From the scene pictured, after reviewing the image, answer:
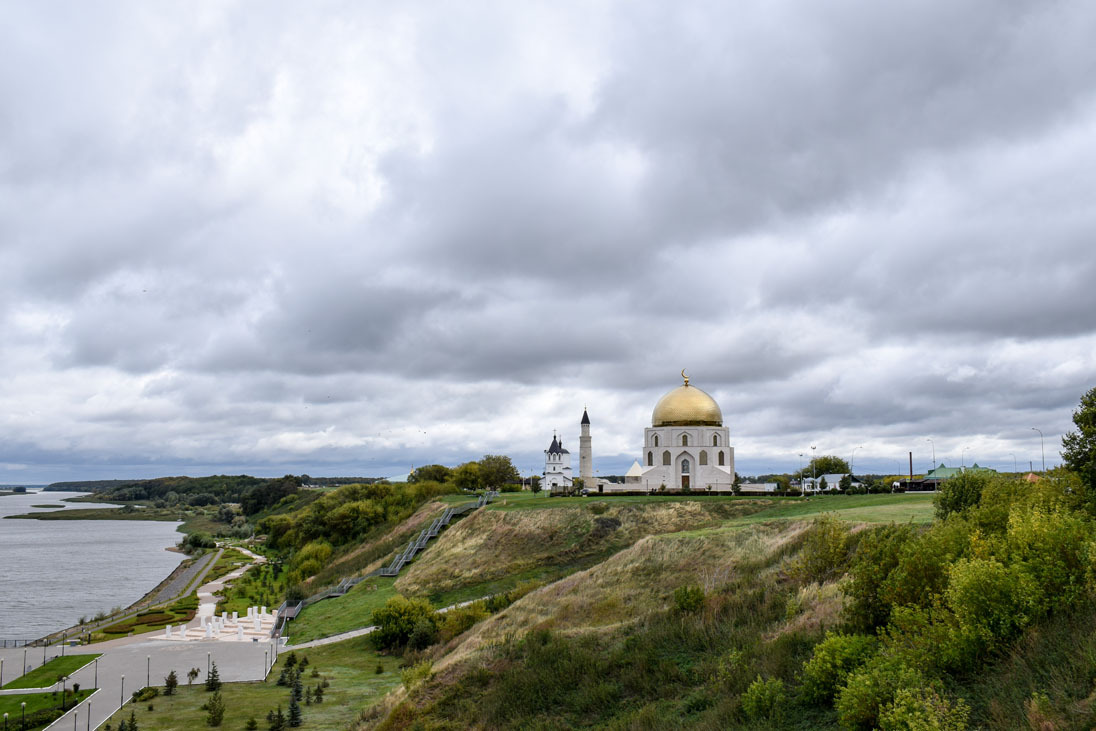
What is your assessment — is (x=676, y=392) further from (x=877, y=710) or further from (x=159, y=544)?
(x=159, y=544)

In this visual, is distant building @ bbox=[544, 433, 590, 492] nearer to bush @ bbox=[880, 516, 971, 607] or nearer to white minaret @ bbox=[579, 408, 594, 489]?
white minaret @ bbox=[579, 408, 594, 489]

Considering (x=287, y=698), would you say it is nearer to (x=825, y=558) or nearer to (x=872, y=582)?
(x=825, y=558)

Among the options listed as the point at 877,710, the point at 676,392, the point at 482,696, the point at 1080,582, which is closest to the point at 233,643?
the point at 482,696

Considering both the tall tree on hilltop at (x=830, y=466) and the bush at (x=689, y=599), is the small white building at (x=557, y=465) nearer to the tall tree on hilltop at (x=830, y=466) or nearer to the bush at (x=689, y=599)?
the tall tree on hilltop at (x=830, y=466)

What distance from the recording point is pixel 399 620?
115 ft

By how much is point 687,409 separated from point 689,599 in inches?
2021

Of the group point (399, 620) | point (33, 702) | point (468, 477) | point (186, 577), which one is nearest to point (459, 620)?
point (399, 620)

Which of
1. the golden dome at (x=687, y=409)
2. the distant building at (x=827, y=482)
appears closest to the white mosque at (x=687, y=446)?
the golden dome at (x=687, y=409)

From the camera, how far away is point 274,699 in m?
26.8

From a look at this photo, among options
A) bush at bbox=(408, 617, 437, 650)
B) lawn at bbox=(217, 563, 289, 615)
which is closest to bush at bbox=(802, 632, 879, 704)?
bush at bbox=(408, 617, 437, 650)

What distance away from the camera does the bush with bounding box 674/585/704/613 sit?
77.8 feet

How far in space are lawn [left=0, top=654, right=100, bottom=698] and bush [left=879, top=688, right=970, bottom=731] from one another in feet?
109

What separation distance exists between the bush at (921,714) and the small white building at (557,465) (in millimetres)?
84065

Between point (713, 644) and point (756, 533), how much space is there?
572 inches
